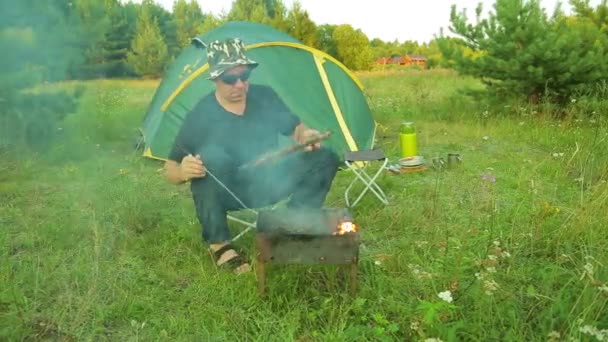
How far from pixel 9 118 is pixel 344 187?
3751 mm

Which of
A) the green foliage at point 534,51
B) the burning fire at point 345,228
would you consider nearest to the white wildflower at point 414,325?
the burning fire at point 345,228

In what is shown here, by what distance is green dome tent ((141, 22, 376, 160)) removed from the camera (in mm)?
5285

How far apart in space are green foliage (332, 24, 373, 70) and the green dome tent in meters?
10.3

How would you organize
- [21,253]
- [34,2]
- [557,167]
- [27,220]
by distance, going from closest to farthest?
[21,253] → [27,220] → [557,167] → [34,2]

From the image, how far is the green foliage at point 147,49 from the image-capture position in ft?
35.4

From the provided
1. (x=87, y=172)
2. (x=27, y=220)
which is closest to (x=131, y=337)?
(x=27, y=220)

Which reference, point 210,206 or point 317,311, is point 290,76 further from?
point 317,311

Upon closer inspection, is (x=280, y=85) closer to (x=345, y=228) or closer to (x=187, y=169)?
(x=187, y=169)

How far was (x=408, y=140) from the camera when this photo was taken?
5.23 meters

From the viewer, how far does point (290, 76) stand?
212 inches

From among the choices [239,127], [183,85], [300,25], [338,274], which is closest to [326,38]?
[300,25]

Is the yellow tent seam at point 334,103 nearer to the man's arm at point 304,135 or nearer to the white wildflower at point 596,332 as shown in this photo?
the man's arm at point 304,135

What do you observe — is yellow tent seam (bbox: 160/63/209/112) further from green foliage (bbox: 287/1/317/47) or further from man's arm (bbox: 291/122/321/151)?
green foliage (bbox: 287/1/317/47)

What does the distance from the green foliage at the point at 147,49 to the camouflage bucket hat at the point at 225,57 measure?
24.7 ft
